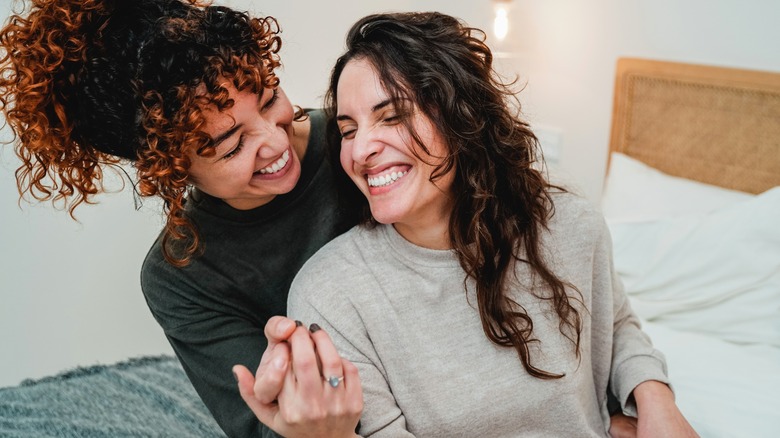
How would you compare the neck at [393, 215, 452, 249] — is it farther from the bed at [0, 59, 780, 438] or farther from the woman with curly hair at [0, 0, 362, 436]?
the bed at [0, 59, 780, 438]

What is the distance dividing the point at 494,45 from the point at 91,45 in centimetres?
187

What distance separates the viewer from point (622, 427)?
1.33 meters

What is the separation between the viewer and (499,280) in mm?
1214

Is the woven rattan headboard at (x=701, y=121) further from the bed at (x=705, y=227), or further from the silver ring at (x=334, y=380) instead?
the silver ring at (x=334, y=380)

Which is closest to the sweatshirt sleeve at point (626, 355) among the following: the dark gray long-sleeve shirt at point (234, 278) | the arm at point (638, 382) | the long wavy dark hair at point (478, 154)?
the arm at point (638, 382)

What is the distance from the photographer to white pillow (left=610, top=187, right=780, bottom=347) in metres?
1.73

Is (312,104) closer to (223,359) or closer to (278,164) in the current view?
(278,164)

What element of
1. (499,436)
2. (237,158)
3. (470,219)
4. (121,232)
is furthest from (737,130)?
(121,232)

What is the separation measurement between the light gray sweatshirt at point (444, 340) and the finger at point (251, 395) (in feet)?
0.75

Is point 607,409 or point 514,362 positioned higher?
point 514,362

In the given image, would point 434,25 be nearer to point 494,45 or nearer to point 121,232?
point 121,232

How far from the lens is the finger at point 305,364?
32.2 inches

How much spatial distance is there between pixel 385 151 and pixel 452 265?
0.81ft

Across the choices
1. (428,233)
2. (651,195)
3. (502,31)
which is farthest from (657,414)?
(502,31)
